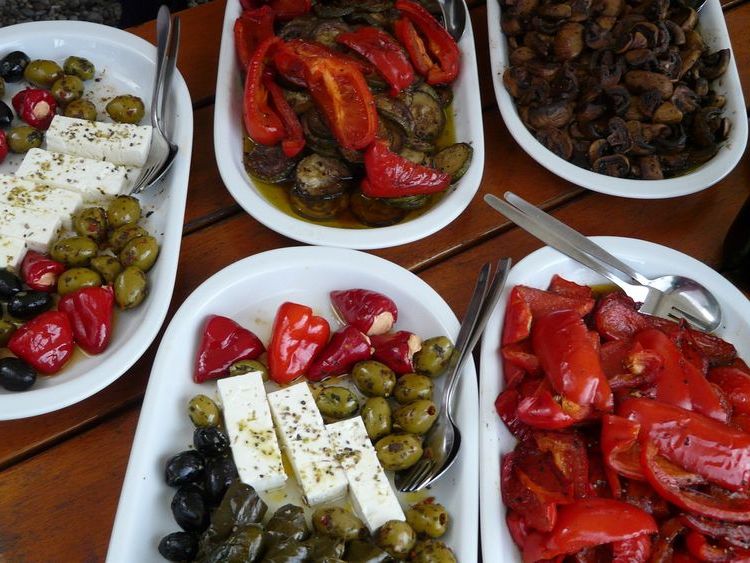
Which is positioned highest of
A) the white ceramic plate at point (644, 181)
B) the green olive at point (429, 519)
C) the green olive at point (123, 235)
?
the green olive at point (123, 235)

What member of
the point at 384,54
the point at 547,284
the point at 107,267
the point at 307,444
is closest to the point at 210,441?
the point at 307,444

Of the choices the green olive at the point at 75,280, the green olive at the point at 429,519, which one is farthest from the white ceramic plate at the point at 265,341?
the green olive at the point at 75,280

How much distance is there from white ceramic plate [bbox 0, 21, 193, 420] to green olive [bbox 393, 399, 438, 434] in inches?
21.9

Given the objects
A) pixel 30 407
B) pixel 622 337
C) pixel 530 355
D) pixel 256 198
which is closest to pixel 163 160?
pixel 256 198

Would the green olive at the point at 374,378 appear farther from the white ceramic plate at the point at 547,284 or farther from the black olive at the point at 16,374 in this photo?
the black olive at the point at 16,374

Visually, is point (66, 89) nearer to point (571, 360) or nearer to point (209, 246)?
point (209, 246)

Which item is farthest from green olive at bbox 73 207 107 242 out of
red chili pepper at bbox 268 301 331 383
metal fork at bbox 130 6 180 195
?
red chili pepper at bbox 268 301 331 383

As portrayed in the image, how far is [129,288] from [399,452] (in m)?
0.69

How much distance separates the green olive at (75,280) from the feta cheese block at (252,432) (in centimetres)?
39

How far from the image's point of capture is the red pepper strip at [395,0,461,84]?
77.1 inches

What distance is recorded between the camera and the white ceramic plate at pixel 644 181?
5.97ft

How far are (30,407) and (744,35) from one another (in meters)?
2.51

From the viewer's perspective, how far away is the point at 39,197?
1663 mm

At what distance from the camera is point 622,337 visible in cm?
158
